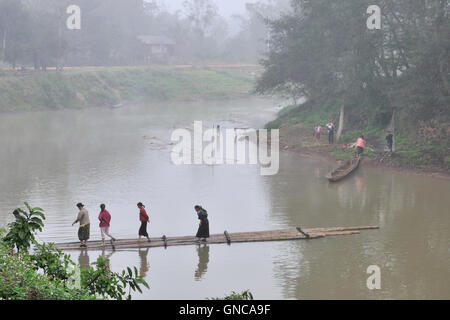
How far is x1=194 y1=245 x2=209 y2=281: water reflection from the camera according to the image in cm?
1593

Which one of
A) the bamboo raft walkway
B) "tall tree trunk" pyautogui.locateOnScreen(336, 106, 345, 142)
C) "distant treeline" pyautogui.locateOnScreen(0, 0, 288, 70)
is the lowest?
the bamboo raft walkway

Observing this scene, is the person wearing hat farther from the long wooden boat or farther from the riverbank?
the riverbank

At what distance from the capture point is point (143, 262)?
55.1 feet

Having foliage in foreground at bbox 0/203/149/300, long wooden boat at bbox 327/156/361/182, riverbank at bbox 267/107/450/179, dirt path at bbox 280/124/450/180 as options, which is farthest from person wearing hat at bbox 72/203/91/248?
riverbank at bbox 267/107/450/179

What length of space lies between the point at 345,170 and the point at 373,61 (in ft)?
32.5

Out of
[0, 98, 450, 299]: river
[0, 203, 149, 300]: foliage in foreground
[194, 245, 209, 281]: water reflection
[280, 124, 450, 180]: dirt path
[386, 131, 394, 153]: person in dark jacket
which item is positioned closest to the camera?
[0, 203, 149, 300]: foliage in foreground

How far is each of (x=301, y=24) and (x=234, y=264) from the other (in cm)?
3185

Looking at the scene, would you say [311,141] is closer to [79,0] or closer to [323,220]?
[323,220]

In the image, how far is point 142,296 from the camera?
14414mm

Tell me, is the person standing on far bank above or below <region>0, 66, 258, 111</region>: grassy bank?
below

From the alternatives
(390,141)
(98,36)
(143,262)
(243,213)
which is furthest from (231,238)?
(98,36)

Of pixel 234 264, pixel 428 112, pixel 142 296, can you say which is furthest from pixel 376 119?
pixel 142 296

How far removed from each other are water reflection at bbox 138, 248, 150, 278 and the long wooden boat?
481 inches
